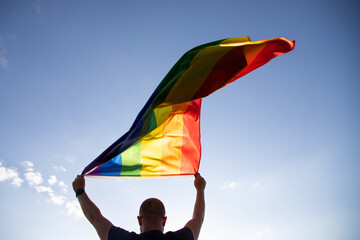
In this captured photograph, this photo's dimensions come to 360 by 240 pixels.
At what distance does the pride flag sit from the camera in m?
4.32

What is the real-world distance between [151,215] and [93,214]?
72cm

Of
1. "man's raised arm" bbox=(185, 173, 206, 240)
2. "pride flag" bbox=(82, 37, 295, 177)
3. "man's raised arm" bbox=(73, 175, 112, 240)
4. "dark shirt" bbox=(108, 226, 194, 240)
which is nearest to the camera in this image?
"dark shirt" bbox=(108, 226, 194, 240)

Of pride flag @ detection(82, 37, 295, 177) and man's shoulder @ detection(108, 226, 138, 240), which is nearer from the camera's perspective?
man's shoulder @ detection(108, 226, 138, 240)

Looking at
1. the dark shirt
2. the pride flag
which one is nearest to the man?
the dark shirt

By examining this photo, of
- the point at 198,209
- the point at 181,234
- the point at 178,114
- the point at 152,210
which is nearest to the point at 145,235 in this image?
the point at 152,210

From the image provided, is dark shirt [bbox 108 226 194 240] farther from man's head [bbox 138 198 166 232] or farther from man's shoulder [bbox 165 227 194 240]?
man's head [bbox 138 198 166 232]

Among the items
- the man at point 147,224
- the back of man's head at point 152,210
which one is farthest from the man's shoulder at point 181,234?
the back of man's head at point 152,210

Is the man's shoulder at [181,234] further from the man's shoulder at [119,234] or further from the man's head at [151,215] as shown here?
the man's shoulder at [119,234]

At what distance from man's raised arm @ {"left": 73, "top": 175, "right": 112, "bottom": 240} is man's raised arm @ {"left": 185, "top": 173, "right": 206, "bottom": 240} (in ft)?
3.04

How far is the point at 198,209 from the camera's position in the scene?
3.03 m

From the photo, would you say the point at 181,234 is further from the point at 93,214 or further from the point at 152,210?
the point at 93,214

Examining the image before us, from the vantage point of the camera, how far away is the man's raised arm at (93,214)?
244 centimetres

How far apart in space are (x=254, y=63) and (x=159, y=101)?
79.0 inches

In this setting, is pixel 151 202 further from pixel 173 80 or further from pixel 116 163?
pixel 173 80
